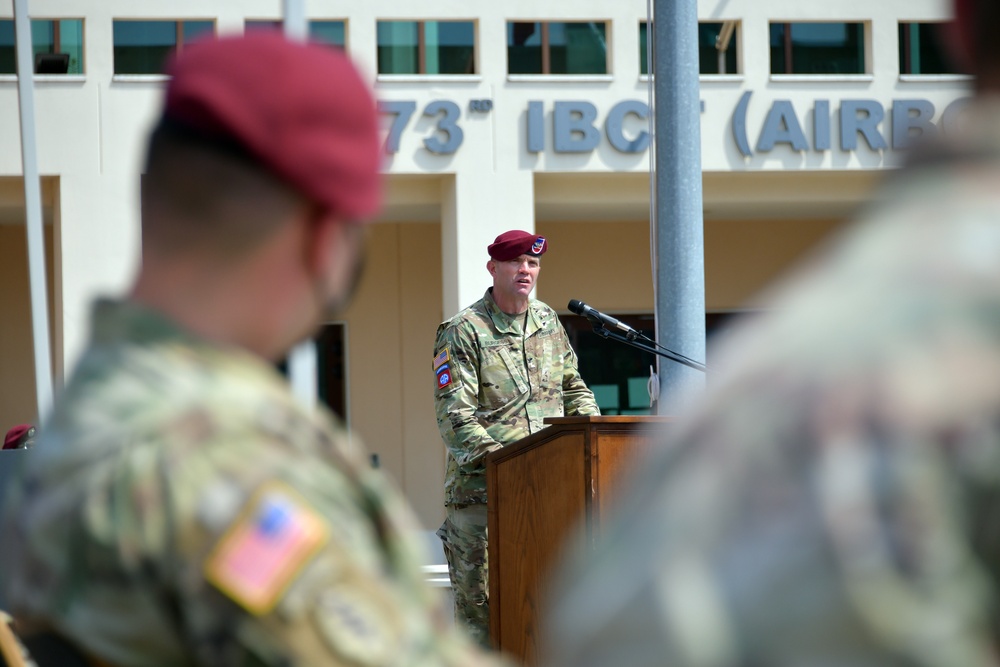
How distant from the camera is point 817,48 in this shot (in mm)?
Answer: 12727

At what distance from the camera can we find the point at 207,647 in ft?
3.24

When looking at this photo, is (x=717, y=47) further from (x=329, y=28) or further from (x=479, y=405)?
(x=479, y=405)

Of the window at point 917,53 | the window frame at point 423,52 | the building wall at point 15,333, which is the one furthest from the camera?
the building wall at point 15,333

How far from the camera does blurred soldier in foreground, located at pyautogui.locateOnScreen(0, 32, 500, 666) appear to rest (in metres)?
0.99

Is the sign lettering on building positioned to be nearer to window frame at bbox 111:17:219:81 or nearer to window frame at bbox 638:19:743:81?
window frame at bbox 638:19:743:81

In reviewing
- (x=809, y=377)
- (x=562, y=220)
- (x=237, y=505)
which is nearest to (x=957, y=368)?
(x=809, y=377)

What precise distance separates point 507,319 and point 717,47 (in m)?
7.81

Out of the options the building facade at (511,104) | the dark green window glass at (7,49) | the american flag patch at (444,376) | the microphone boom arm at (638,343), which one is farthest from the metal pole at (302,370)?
the dark green window glass at (7,49)

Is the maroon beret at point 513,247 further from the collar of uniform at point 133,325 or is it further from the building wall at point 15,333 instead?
the building wall at point 15,333

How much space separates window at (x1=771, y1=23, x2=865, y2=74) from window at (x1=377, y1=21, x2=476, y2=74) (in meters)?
3.06

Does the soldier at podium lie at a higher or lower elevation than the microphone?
lower

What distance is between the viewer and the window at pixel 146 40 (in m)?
12.1

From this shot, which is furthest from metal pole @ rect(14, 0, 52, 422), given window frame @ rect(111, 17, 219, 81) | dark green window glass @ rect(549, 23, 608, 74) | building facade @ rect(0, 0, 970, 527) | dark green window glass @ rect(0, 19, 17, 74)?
dark green window glass @ rect(549, 23, 608, 74)

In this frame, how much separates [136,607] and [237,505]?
11 centimetres
